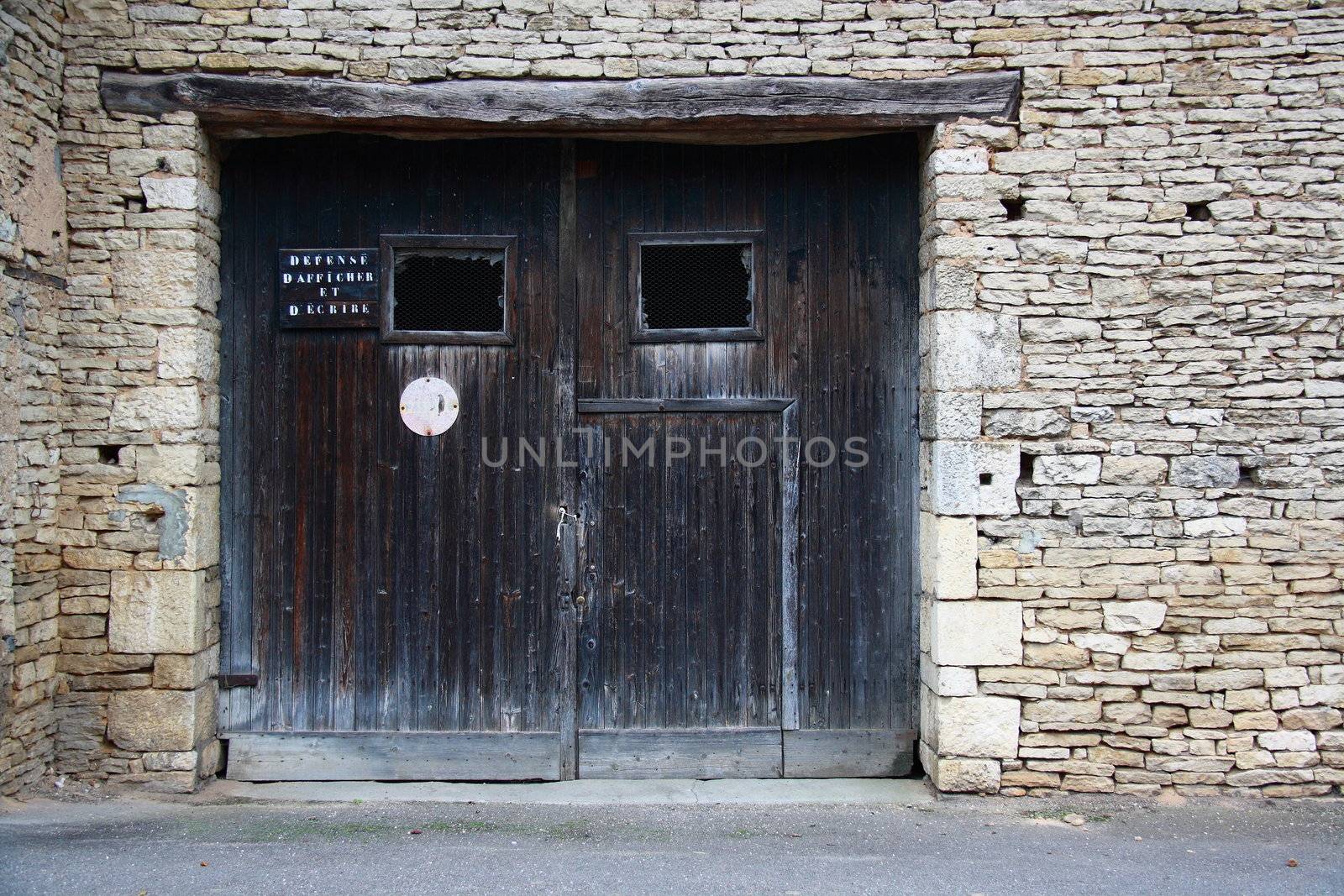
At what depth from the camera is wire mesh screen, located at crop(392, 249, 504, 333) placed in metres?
4.75

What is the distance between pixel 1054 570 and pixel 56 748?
4.59 metres

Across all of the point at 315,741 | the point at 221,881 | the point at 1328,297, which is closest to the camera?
the point at 221,881

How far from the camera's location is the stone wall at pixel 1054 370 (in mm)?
4328

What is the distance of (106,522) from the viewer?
434 cm

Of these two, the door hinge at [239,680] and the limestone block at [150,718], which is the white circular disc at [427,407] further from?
the limestone block at [150,718]

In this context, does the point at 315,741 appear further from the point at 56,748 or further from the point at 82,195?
the point at 82,195

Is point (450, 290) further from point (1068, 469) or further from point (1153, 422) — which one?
point (1153, 422)

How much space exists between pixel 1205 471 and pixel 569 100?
131 inches

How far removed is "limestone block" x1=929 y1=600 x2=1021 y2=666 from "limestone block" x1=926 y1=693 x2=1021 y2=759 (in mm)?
177

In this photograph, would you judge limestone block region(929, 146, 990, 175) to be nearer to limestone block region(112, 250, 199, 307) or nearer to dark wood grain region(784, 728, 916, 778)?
dark wood grain region(784, 728, 916, 778)

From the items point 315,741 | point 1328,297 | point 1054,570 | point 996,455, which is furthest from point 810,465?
point 315,741

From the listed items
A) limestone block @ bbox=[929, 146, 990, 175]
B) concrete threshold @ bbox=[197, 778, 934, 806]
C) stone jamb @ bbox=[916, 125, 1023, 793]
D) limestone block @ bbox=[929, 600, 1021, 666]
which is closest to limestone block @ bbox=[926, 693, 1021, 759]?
stone jamb @ bbox=[916, 125, 1023, 793]

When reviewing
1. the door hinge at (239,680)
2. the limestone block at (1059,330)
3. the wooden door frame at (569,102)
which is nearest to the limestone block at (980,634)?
the limestone block at (1059,330)

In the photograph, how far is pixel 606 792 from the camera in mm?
4551
